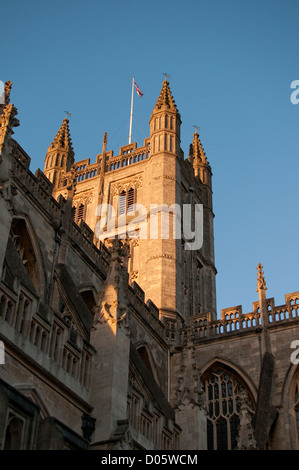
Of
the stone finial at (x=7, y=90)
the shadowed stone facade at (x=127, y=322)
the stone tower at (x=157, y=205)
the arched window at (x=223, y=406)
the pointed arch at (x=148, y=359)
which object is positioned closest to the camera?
the shadowed stone facade at (x=127, y=322)

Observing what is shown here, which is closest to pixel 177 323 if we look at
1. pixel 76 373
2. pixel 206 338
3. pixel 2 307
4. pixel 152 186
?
pixel 206 338

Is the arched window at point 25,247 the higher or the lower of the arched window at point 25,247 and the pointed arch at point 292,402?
the higher

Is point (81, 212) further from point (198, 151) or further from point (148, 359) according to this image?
point (148, 359)

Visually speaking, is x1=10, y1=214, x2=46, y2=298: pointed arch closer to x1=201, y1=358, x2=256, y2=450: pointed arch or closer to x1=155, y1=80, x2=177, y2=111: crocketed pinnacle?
x1=201, y1=358, x2=256, y2=450: pointed arch

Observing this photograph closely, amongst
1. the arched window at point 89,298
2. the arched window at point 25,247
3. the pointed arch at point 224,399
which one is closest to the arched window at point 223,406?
the pointed arch at point 224,399

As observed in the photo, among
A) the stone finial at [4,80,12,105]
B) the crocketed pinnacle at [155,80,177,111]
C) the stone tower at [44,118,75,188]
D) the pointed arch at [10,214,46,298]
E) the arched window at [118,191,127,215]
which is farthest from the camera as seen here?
the stone tower at [44,118,75,188]

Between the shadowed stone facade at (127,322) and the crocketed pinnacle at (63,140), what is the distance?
12 cm

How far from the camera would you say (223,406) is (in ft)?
78.4

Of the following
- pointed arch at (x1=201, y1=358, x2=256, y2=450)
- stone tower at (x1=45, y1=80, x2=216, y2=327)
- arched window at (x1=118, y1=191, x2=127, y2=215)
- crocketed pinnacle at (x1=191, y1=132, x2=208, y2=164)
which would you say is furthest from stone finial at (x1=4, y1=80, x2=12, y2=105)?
crocketed pinnacle at (x1=191, y1=132, x2=208, y2=164)

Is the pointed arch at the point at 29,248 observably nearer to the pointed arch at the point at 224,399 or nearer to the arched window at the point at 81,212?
the pointed arch at the point at 224,399

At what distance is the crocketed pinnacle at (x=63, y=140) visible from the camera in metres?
40.7

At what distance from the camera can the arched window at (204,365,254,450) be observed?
75.8 feet

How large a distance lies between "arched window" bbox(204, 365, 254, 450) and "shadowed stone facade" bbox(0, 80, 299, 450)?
0.04 m

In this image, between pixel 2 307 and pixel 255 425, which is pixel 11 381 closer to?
pixel 2 307
